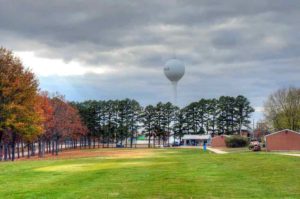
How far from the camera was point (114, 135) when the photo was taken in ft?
497

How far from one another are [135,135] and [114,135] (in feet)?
23.0

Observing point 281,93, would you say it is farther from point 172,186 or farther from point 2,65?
point 172,186

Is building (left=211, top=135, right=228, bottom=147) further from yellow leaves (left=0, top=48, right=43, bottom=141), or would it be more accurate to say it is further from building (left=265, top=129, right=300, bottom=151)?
yellow leaves (left=0, top=48, right=43, bottom=141)

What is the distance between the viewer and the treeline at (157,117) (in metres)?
149

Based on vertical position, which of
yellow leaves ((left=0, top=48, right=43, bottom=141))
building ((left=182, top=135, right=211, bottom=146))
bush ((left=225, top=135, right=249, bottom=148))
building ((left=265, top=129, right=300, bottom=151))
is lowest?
building ((left=182, top=135, right=211, bottom=146))

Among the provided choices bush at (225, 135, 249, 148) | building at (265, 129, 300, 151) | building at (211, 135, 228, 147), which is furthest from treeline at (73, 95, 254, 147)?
building at (265, 129, 300, 151)

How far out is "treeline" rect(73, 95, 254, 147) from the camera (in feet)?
489

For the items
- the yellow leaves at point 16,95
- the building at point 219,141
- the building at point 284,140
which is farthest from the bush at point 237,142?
the yellow leaves at point 16,95

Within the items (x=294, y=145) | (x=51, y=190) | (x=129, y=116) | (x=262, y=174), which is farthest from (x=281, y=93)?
(x=51, y=190)

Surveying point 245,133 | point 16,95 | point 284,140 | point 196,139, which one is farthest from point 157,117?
point 16,95

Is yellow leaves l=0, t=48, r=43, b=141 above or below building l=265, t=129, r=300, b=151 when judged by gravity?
above

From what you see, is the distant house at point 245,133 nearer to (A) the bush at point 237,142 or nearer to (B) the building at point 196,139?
(B) the building at point 196,139

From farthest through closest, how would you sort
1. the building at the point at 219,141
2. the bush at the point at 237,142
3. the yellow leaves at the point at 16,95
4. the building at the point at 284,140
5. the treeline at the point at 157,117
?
the treeline at the point at 157,117 → the building at the point at 219,141 → the bush at the point at 237,142 → the building at the point at 284,140 → the yellow leaves at the point at 16,95

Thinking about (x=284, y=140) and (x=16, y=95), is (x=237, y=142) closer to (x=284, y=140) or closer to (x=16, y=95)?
(x=284, y=140)
